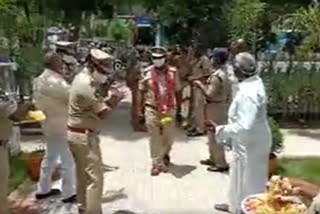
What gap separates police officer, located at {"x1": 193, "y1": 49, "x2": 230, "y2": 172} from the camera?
27.6ft

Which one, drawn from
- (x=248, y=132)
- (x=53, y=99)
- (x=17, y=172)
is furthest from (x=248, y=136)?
(x=17, y=172)

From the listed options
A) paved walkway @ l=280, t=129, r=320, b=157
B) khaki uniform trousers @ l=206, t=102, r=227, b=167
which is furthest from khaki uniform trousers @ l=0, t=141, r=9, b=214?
paved walkway @ l=280, t=129, r=320, b=157

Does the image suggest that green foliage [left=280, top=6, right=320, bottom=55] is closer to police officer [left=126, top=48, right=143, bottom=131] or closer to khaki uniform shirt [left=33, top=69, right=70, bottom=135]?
police officer [left=126, top=48, right=143, bottom=131]

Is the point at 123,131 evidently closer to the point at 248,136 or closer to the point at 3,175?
the point at 3,175

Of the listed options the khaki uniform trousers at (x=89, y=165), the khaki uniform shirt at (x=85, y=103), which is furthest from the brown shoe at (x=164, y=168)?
the khaki uniform shirt at (x=85, y=103)

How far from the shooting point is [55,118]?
7215mm

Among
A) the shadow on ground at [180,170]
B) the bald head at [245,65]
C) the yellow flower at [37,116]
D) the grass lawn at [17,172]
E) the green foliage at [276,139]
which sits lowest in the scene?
the shadow on ground at [180,170]

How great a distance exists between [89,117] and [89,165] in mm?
435

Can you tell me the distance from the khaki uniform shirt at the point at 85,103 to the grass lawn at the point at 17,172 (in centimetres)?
217

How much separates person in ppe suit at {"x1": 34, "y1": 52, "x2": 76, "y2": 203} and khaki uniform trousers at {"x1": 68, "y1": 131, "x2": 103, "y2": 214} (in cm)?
73

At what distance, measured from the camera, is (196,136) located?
37.8 feet

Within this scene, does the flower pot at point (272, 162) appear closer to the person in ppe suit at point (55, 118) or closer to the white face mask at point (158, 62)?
the white face mask at point (158, 62)

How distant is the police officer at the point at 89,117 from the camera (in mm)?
6305

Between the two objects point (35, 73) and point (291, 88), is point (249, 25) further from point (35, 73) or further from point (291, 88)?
point (35, 73)
